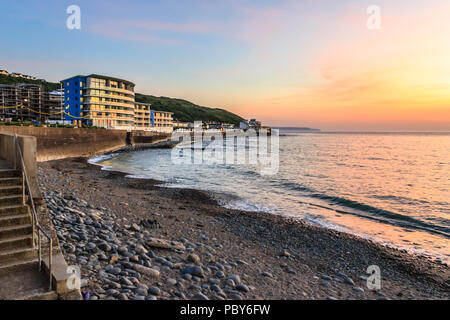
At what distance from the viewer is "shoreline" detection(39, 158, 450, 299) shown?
6.25 m

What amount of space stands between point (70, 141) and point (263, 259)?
36.4m

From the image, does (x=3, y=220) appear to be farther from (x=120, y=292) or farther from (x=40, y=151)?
(x=40, y=151)

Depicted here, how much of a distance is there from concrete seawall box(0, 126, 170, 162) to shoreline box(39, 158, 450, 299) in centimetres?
1965

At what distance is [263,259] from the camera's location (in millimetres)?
8492

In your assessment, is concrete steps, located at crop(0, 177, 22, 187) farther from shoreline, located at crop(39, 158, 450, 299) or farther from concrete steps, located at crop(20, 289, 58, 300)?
concrete steps, located at crop(20, 289, 58, 300)

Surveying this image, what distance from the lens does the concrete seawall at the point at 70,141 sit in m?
29.6

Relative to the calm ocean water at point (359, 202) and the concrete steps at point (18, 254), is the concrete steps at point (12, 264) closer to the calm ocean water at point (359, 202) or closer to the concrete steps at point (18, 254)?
the concrete steps at point (18, 254)

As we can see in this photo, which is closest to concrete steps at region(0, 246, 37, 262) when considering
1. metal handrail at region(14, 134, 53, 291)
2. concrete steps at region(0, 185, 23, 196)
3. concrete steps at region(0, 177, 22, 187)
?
metal handrail at region(14, 134, 53, 291)

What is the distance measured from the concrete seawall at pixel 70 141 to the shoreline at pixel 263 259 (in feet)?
64.5

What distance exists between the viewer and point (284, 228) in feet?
40.9

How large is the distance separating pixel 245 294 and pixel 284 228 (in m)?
6.88

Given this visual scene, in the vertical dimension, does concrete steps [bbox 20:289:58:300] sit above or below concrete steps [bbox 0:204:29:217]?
below

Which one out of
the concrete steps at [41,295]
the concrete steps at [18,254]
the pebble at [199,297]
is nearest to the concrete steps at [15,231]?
the concrete steps at [18,254]
